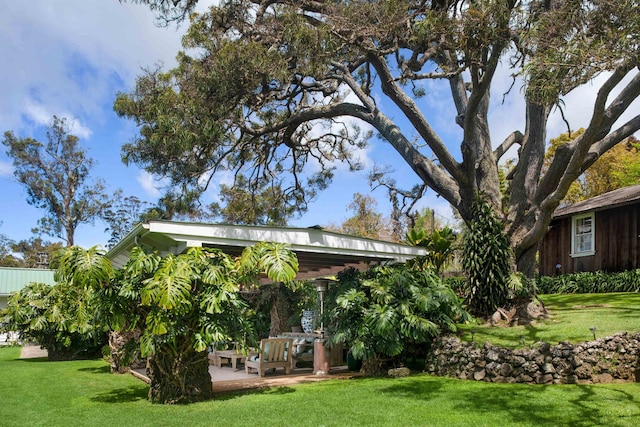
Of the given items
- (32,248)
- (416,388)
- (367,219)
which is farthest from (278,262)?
(32,248)

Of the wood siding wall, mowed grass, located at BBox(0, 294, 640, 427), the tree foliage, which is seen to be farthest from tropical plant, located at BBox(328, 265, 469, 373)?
the tree foliage

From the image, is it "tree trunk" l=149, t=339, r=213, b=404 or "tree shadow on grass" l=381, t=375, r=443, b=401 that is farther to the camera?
"tree trunk" l=149, t=339, r=213, b=404

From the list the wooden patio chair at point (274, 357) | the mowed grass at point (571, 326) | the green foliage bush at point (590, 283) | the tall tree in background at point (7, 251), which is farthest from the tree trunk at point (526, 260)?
the tall tree in background at point (7, 251)

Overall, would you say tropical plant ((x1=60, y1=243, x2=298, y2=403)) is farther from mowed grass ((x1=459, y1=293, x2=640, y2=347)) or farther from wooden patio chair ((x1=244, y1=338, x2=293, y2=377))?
mowed grass ((x1=459, y1=293, x2=640, y2=347))

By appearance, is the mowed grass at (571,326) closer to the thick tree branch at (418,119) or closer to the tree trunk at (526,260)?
the tree trunk at (526,260)

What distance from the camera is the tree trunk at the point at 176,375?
815 cm

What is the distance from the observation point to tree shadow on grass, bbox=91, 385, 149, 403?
28.3 ft

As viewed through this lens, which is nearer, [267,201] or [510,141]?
[510,141]

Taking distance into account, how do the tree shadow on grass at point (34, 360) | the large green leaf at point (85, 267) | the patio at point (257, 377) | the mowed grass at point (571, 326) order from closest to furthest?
the large green leaf at point (85, 267)
the mowed grass at point (571, 326)
the patio at point (257, 377)
the tree shadow on grass at point (34, 360)

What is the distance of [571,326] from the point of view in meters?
9.79

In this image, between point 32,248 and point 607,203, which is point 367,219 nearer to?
point 607,203

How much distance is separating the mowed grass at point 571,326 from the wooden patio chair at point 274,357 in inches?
143

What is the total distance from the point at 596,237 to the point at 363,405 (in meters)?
14.5

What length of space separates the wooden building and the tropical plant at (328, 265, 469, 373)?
9.75 m
